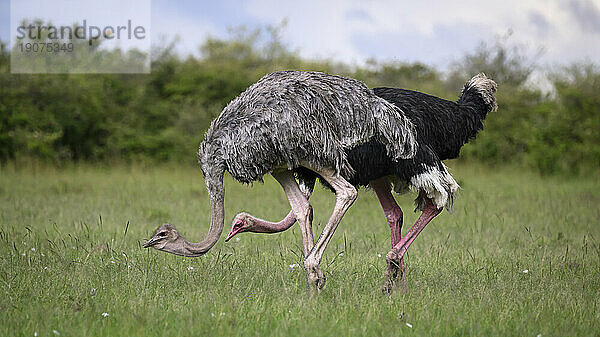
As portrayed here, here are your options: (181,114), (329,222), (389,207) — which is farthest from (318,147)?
(181,114)

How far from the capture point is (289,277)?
599 cm

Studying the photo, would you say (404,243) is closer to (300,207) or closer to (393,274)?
(393,274)

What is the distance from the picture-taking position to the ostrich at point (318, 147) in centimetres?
490

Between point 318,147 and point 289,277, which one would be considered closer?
point 318,147

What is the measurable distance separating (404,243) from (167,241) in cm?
175

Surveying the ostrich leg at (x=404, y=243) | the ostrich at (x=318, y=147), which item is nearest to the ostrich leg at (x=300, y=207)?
the ostrich at (x=318, y=147)

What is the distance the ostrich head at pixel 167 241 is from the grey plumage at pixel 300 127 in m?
0.48

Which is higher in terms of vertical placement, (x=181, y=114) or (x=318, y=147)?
(x=318, y=147)

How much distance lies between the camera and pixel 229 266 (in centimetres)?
626

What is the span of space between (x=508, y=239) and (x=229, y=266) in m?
3.66

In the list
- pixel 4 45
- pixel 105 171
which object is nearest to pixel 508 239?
pixel 105 171

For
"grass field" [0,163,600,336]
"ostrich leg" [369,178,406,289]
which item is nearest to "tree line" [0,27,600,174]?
"grass field" [0,163,600,336]

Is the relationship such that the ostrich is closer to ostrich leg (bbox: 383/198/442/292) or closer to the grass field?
ostrich leg (bbox: 383/198/442/292)

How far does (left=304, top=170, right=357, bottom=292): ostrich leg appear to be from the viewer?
16.5ft
